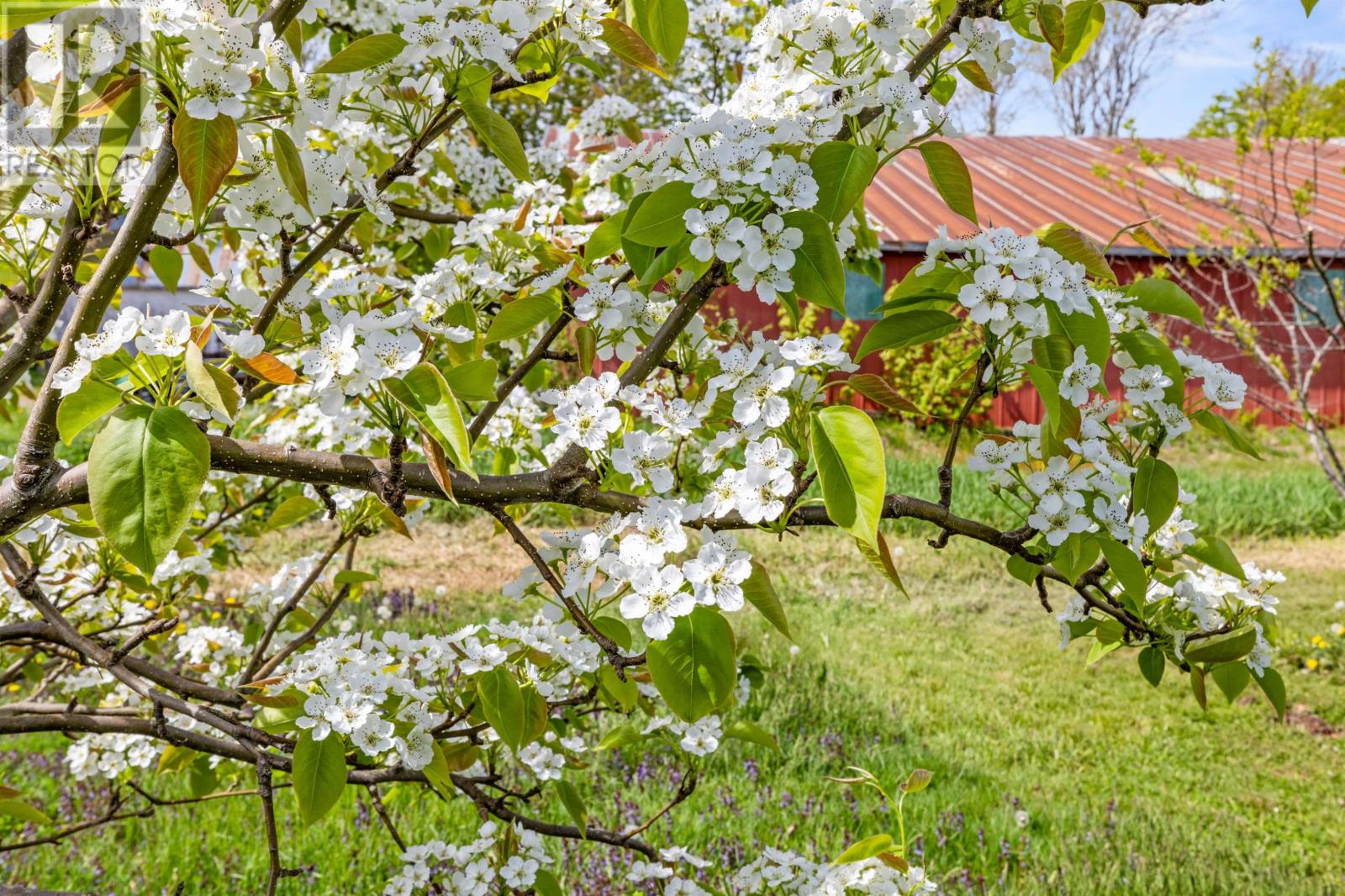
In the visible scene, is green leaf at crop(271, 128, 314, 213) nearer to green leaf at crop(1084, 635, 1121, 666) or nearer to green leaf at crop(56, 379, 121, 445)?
green leaf at crop(56, 379, 121, 445)

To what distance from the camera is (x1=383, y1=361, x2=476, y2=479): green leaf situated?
76 centimetres

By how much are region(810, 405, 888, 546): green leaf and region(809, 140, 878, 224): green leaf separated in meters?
0.22

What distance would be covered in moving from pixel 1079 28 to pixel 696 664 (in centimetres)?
89

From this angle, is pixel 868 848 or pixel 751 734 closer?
pixel 868 848

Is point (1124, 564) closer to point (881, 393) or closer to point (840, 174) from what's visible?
point (881, 393)

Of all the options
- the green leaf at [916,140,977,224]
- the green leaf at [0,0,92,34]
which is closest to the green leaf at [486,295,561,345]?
the green leaf at [916,140,977,224]

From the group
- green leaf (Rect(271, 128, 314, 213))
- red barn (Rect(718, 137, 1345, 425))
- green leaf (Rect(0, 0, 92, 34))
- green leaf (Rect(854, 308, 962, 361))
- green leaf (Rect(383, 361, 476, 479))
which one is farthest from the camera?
red barn (Rect(718, 137, 1345, 425))

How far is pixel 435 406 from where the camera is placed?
80cm

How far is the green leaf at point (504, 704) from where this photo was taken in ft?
3.62

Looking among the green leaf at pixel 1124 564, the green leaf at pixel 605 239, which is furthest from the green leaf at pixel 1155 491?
the green leaf at pixel 605 239

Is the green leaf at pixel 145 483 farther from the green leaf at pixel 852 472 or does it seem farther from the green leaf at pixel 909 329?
the green leaf at pixel 909 329

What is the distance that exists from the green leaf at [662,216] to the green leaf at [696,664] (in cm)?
38

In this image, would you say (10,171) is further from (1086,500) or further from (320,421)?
(1086,500)

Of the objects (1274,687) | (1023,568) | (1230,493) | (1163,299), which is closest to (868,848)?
(1023,568)
